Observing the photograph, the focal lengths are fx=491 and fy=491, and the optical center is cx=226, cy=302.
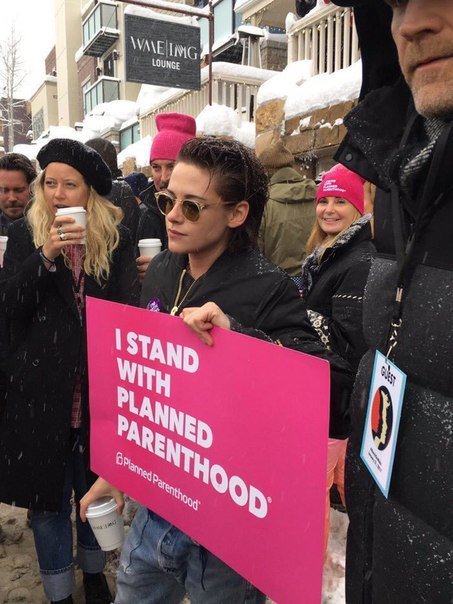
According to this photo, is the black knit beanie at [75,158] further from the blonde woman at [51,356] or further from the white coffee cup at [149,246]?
the white coffee cup at [149,246]

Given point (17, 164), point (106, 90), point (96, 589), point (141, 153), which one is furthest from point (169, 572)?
point (106, 90)

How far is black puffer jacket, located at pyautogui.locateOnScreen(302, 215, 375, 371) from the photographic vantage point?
2.22 m

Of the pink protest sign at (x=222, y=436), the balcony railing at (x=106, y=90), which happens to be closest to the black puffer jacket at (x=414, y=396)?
the pink protest sign at (x=222, y=436)

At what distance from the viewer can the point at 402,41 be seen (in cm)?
95

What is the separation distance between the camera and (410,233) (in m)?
0.96

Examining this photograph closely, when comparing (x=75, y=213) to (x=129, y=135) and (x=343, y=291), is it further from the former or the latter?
(x=129, y=135)

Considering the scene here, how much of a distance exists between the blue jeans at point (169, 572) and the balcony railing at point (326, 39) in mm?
6866

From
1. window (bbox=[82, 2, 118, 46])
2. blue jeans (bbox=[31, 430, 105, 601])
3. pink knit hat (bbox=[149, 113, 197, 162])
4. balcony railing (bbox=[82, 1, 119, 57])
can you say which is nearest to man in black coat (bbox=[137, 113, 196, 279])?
pink knit hat (bbox=[149, 113, 197, 162])

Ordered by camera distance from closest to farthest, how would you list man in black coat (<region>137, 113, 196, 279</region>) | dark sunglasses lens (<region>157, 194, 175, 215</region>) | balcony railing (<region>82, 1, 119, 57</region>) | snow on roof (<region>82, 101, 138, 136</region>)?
dark sunglasses lens (<region>157, 194, 175, 215</region>) → man in black coat (<region>137, 113, 196, 279</region>) → snow on roof (<region>82, 101, 138, 136</region>) → balcony railing (<region>82, 1, 119, 57</region>)

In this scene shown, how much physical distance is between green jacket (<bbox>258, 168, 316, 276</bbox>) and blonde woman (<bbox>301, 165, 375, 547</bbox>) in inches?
31.1

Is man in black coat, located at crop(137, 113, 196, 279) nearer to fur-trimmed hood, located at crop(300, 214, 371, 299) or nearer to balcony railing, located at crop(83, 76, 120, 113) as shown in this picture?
fur-trimmed hood, located at crop(300, 214, 371, 299)

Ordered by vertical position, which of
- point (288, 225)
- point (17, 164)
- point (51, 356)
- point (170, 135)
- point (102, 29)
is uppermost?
point (102, 29)

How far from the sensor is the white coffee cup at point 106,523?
→ 165cm

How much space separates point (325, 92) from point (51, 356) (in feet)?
17.0
